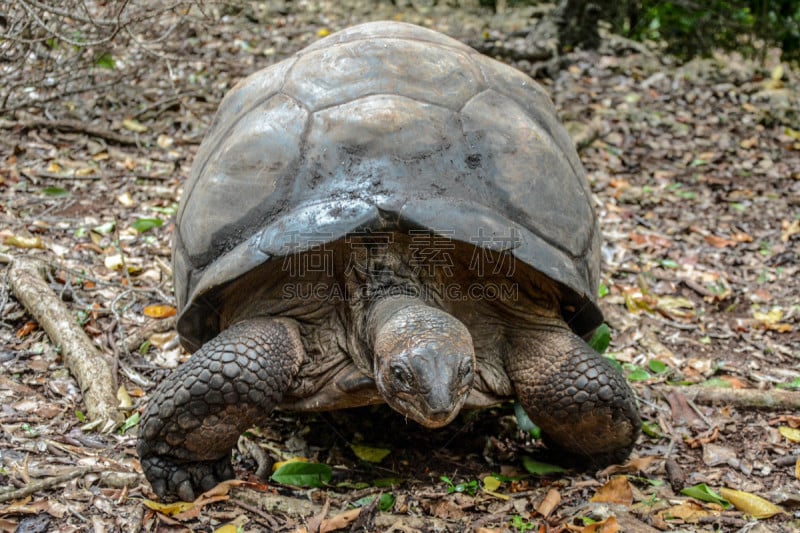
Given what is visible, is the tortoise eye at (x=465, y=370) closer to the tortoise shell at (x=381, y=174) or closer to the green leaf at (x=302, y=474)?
the tortoise shell at (x=381, y=174)

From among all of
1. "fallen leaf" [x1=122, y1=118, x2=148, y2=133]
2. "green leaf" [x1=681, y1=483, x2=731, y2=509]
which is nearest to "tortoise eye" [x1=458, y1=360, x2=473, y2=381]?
"green leaf" [x1=681, y1=483, x2=731, y2=509]

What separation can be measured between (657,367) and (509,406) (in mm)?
1014

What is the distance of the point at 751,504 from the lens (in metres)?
3.18

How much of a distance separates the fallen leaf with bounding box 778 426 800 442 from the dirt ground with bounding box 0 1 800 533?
0.5 inches

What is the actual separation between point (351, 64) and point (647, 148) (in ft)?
16.4

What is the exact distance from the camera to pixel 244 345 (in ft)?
10.6

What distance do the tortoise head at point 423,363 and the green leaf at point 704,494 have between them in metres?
1.14

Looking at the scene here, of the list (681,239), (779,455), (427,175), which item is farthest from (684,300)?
(427,175)

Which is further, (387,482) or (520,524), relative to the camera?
(387,482)

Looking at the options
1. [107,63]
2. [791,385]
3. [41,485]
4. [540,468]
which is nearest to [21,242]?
[41,485]

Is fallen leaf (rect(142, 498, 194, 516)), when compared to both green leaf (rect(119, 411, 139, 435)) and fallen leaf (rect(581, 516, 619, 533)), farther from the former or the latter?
fallen leaf (rect(581, 516, 619, 533))

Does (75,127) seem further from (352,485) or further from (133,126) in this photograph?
(352,485)

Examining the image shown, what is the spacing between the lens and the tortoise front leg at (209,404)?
10.4 ft

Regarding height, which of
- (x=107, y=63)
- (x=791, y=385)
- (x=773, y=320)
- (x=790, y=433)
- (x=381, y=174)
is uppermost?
(x=381, y=174)
